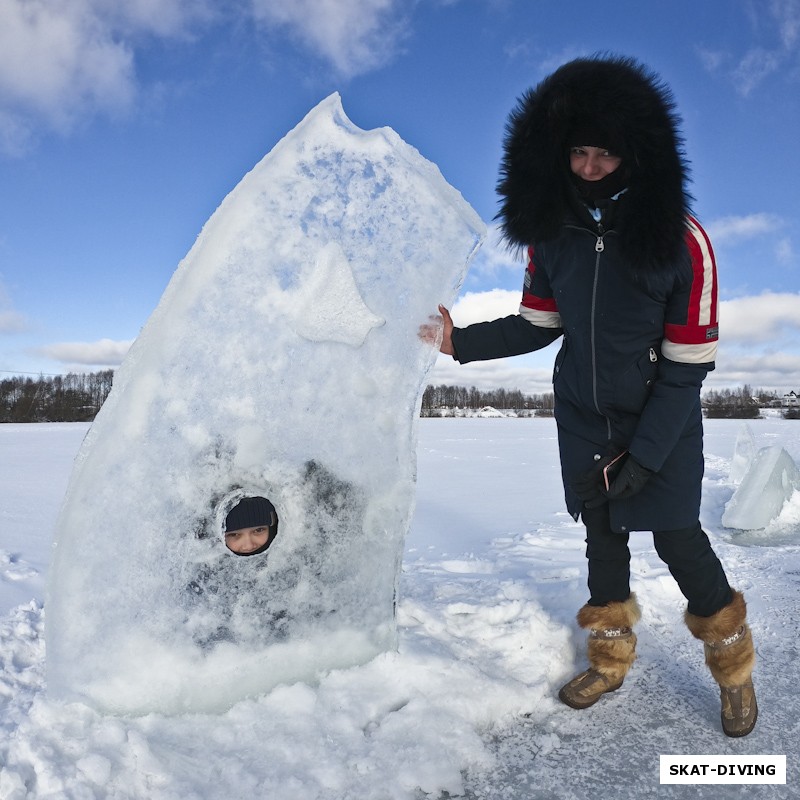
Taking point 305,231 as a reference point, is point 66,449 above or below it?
below

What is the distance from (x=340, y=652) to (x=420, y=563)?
6.59 feet

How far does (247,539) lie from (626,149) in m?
1.90

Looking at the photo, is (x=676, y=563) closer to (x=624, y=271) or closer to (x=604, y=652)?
(x=604, y=652)

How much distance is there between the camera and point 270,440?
6.96 ft

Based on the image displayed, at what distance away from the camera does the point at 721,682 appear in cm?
211

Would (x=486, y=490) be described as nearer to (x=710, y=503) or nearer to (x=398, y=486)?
(x=710, y=503)

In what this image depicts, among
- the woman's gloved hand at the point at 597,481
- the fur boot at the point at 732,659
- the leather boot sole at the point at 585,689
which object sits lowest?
the leather boot sole at the point at 585,689

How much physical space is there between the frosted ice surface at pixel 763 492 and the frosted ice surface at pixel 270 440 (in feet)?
12.8

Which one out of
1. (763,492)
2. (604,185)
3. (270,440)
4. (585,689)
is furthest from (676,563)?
(763,492)

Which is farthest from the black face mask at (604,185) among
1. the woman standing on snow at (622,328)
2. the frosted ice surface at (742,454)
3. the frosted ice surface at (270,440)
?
the frosted ice surface at (742,454)

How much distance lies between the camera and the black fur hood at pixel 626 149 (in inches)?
78.0

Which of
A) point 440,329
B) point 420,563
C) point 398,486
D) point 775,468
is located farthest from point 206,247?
point 775,468

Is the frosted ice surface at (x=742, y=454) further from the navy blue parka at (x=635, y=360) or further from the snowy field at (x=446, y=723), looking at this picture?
the navy blue parka at (x=635, y=360)

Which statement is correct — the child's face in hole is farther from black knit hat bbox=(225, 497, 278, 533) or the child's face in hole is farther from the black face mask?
the black face mask
